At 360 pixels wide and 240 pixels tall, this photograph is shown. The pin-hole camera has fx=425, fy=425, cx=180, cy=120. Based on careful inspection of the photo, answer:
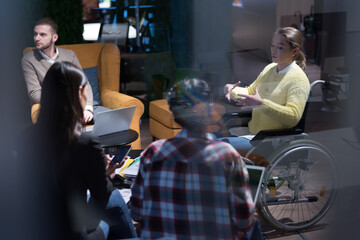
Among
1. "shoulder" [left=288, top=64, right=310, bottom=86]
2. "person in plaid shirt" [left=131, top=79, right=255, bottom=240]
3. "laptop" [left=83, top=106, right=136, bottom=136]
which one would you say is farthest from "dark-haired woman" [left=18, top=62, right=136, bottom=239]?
"shoulder" [left=288, top=64, right=310, bottom=86]

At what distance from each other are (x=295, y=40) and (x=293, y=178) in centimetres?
82

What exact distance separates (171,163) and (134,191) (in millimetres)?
230

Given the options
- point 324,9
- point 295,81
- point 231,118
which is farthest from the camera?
point 324,9

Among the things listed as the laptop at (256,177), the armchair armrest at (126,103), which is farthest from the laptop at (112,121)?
the laptop at (256,177)

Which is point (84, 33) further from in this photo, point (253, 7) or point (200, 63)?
point (253, 7)

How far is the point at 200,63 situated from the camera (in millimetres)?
2947

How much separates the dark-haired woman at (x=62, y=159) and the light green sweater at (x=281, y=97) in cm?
116

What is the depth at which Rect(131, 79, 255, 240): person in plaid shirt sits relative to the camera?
4.73 feet

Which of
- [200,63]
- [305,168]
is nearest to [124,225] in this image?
[305,168]

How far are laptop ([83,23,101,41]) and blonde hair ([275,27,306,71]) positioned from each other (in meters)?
1.48

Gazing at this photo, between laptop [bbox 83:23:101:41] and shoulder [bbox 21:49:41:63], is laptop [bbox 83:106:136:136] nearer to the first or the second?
shoulder [bbox 21:49:41:63]

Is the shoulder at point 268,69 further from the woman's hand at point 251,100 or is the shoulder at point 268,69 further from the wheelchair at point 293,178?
the wheelchair at point 293,178

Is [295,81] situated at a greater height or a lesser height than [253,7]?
lesser

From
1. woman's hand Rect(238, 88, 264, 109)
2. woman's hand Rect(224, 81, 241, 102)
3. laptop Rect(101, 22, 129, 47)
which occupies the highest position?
laptop Rect(101, 22, 129, 47)
